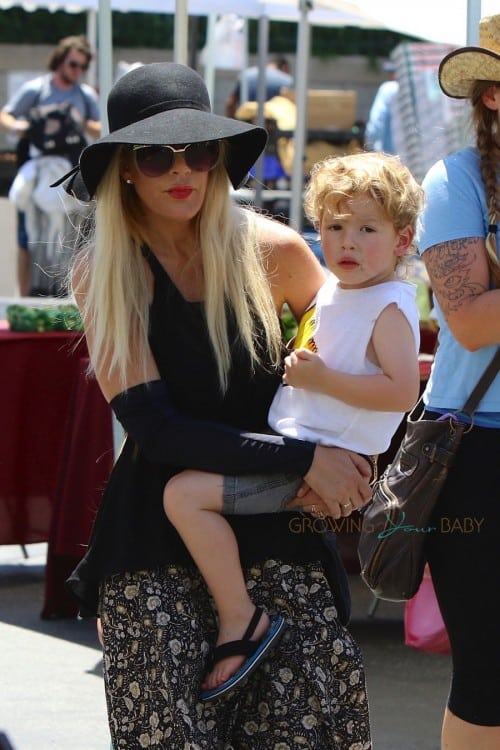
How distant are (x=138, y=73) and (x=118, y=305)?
429 mm

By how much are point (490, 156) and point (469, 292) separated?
0.28m

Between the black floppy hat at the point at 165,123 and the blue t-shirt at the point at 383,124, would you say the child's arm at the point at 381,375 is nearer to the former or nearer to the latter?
the black floppy hat at the point at 165,123

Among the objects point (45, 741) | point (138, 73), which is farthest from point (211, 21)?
point (138, 73)

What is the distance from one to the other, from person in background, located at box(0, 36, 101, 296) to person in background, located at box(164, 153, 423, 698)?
7.13 m

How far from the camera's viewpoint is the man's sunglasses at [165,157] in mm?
2197

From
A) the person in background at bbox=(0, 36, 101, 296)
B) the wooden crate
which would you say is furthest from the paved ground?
the wooden crate

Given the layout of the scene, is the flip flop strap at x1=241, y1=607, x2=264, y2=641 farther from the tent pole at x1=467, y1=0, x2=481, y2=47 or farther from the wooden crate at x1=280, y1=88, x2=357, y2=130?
the wooden crate at x1=280, y1=88, x2=357, y2=130

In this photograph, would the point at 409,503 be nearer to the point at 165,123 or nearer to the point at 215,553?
the point at 215,553

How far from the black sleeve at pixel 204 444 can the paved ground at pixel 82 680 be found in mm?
1776

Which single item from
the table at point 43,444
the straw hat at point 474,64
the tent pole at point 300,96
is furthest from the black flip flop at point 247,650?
the tent pole at point 300,96

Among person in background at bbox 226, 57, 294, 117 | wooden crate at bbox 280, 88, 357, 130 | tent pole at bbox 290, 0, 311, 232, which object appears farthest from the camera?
person in background at bbox 226, 57, 294, 117

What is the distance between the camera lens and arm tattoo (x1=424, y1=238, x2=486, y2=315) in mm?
2439

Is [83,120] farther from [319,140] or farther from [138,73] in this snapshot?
[138,73]

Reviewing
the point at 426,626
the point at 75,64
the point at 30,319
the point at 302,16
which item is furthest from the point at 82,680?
the point at 75,64
